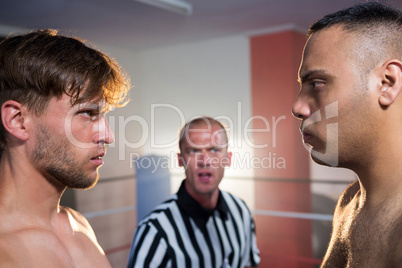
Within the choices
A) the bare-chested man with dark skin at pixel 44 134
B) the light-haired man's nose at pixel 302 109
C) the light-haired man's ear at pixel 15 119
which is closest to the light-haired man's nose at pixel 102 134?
the bare-chested man with dark skin at pixel 44 134

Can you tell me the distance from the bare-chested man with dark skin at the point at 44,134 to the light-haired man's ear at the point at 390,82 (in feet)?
2.90

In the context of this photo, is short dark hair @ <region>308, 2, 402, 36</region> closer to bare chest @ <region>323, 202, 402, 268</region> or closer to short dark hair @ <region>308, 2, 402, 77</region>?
short dark hair @ <region>308, 2, 402, 77</region>

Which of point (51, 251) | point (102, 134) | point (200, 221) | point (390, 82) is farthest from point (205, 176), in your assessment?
point (390, 82)

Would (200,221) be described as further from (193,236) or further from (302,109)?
(302,109)

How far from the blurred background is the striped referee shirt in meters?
1.43

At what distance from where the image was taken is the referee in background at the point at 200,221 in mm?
1661

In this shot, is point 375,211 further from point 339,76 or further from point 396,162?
point 339,76

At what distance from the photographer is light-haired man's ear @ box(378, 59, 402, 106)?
40.3 inches

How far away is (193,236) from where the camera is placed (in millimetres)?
1773

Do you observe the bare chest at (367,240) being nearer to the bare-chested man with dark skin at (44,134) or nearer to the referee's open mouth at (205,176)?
the referee's open mouth at (205,176)

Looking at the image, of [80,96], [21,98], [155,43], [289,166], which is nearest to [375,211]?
[80,96]

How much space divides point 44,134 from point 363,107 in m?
0.98

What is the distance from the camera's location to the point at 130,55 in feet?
16.9

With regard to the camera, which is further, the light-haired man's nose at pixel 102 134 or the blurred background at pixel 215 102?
the blurred background at pixel 215 102
